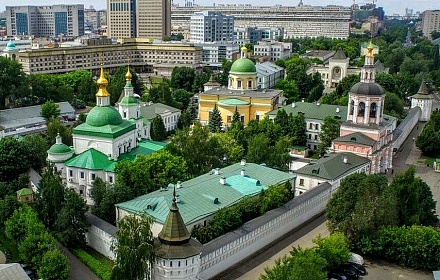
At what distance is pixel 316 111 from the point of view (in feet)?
154

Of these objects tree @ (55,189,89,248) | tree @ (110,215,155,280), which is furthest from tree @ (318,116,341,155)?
tree @ (110,215,155,280)

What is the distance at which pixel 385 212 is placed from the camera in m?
26.0

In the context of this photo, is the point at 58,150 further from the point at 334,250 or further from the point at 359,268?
the point at 359,268

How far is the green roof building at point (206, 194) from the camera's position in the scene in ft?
83.1

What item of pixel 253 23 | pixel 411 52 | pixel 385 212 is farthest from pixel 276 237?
pixel 253 23

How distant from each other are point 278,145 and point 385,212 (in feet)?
37.0

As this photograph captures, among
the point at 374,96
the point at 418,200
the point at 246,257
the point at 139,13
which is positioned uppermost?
the point at 139,13

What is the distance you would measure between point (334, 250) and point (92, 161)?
1591cm

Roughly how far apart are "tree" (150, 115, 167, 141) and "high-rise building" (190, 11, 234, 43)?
82.1 meters

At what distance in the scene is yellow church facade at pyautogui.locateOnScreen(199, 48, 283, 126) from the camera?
165ft

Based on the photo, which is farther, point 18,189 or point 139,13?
point 139,13

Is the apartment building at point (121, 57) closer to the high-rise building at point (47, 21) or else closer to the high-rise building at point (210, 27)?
the high-rise building at point (210, 27)

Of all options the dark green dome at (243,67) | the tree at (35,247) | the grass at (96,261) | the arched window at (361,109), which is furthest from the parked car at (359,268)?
the dark green dome at (243,67)

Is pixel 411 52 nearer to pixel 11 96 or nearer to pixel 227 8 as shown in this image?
pixel 11 96
